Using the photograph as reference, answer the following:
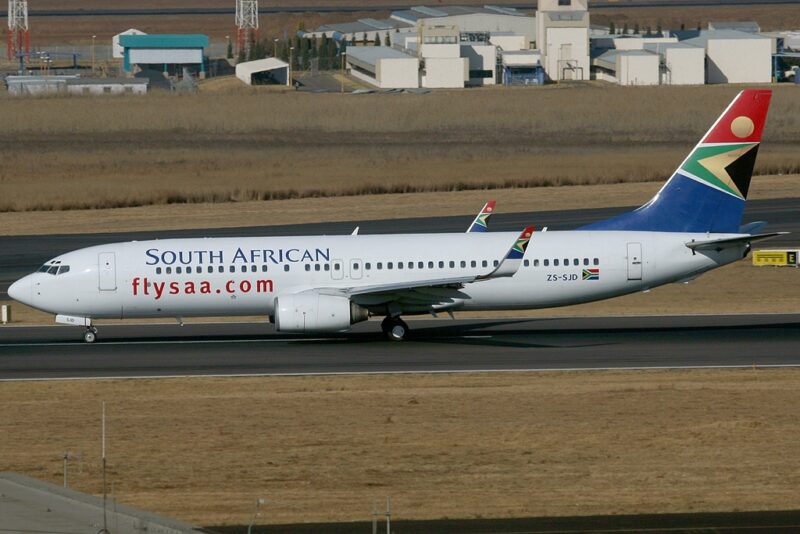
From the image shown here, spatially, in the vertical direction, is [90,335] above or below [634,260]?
below

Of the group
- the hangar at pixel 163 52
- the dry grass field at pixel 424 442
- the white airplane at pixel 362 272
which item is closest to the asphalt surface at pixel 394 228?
the white airplane at pixel 362 272

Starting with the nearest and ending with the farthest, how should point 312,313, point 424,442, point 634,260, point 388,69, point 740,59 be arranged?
point 424,442, point 312,313, point 634,260, point 388,69, point 740,59

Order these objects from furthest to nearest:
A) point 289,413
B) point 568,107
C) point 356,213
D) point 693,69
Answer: point 693,69 → point 568,107 → point 356,213 → point 289,413

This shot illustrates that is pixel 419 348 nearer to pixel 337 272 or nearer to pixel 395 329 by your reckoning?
pixel 395 329

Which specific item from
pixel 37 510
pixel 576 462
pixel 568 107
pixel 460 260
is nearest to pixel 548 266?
pixel 460 260

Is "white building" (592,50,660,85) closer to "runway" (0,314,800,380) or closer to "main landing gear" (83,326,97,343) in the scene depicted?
"runway" (0,314,800,380)

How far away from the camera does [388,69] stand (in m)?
160

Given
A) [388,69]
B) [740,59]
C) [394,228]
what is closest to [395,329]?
[394,228]

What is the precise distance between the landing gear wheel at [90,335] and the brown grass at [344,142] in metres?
34.2

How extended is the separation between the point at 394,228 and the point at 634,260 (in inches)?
945

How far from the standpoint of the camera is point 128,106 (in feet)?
427

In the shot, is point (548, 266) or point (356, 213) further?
point (356, 213)

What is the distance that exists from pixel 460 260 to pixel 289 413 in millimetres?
11636

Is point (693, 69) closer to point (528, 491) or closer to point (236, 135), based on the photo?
point (236, 135)
